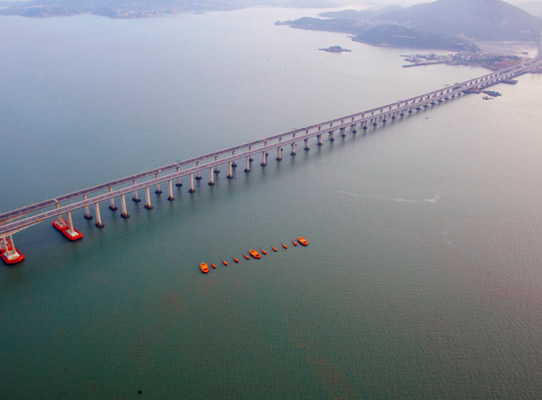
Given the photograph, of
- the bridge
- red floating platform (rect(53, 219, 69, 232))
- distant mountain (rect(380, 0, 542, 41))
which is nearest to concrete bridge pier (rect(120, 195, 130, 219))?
the bridge

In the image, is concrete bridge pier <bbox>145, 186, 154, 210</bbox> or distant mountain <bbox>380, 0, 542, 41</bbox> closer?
concrete bridge pier <bbox>145, 186, 154, 210</bbox>

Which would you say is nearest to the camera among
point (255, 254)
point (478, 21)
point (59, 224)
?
point (255, 254)

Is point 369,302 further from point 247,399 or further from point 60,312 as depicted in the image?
point 60,312

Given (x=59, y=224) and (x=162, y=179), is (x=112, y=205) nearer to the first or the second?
(x=59, y=224)

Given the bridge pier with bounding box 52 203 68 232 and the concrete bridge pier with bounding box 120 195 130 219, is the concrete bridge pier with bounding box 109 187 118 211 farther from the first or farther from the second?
the bridge pier with bounding box 52 203 68 232

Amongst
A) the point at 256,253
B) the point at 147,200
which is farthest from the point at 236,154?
the point at 256,253

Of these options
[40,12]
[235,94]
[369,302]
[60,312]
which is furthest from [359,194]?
[40,12]
